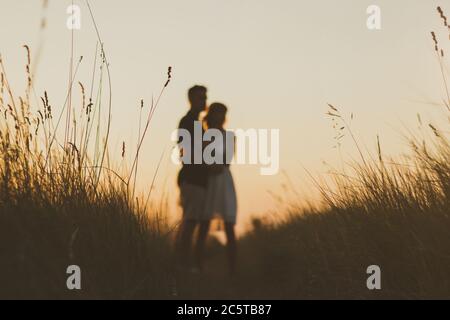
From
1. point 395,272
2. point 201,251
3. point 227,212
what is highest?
point 227,212

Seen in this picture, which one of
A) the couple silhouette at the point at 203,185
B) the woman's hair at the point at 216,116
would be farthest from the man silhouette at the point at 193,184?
the woman's hair at the point at 216,116

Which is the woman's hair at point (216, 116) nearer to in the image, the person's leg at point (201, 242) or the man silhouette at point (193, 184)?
the man silhouette at point (193, 184)

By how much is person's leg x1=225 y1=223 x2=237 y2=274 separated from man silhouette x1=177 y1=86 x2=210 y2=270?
7.8 inches

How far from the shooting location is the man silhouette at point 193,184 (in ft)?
17.1

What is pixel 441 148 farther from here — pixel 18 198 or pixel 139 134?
Result: pixel 18 198

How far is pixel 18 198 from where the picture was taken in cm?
372

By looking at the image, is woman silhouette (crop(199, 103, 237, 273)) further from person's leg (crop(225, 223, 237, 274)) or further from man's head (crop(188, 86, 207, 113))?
man's head (crop(188, 86, 207, 113))

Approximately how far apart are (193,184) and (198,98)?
67 cm

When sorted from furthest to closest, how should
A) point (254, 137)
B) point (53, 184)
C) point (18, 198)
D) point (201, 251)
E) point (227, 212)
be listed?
1. point (227, 212)
2. point (201, 251)
3. point (254, 137)
4. point (53, 184)
5. point (18, 198)

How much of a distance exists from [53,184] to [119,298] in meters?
0.90

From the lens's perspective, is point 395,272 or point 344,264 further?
point 344,264

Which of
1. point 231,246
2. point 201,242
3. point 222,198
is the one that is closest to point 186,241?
point 201,242

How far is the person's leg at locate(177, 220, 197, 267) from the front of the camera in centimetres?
489
